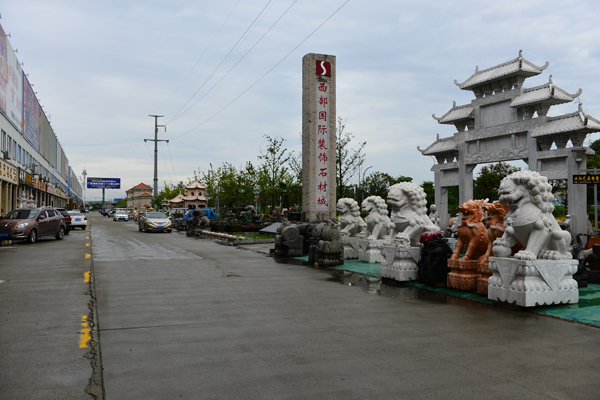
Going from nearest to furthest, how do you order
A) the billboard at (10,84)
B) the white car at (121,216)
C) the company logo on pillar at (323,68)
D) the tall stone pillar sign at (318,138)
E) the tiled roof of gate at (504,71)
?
the tall stone pillar sign at (318,138) → the company logo on pillar at (323,68) → the tiled roof of gate at (504,71) → the billboard at (10,84) → the white car at (121,216)

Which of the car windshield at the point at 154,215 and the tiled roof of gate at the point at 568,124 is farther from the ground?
the tiled roof of gate at the point at 568,124

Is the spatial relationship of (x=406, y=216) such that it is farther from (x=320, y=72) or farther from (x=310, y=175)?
(x=320, y=72)

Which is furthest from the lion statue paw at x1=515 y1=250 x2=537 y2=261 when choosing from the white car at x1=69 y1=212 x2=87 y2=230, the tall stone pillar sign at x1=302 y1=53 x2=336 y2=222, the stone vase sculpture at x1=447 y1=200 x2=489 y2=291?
the white car at x1=69 y1=212 x2=87 y2=230

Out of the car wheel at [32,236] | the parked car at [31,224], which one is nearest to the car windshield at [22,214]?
the parked car at [31,224]

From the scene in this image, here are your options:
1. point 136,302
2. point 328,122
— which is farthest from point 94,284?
point 328,122

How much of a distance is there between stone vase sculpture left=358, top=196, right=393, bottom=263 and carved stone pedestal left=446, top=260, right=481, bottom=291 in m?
3.97

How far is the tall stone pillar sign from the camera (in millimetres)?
16875

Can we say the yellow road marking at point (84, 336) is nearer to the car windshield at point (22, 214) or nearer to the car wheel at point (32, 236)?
the car wheel at point (32, 236)

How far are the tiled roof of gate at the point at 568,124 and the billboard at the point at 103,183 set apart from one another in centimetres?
8880

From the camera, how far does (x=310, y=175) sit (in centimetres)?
1686

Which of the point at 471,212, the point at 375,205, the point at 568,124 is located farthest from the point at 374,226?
the point at 568,124

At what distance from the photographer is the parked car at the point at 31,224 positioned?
1839 centimetres

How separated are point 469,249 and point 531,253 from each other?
59.0 inches

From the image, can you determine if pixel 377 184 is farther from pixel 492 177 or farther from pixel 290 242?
pixel 290 242
